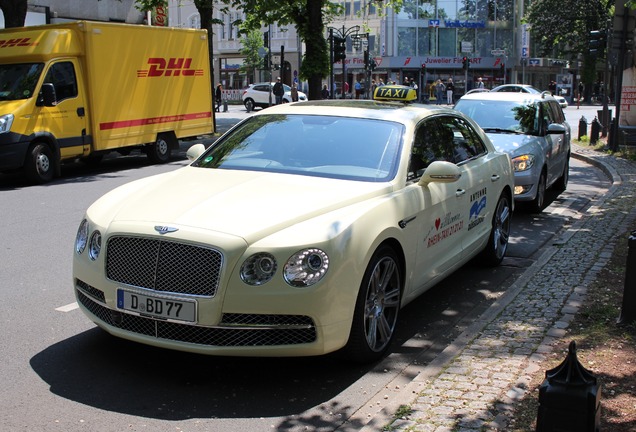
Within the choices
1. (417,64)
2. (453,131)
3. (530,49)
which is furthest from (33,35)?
(530,49)

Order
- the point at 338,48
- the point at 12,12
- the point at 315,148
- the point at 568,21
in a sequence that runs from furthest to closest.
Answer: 1. the point at 568,21
2. the point at 338,48
3. the point at 12,12
4. the point at 315,148

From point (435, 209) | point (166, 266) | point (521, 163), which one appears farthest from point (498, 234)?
point (166, 266)

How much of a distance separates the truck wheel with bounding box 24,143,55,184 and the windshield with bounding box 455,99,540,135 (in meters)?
7.70

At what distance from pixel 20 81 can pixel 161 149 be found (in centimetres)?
438

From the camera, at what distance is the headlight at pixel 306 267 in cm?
437

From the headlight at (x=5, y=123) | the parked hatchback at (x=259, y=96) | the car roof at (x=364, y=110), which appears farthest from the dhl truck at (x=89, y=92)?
the parked hatchback at (x=259, y=96)

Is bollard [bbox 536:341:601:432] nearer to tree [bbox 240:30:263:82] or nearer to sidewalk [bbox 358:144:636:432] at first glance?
sidewalk [bbox 358:144:636:432]

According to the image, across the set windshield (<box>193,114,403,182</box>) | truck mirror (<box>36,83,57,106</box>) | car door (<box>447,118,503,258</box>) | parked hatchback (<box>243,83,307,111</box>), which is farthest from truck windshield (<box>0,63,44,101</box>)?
parked hatchback (<box>243,83,307,111</box>)

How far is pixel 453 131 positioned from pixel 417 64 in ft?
225

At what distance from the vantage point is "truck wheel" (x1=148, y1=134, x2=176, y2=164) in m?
17.8

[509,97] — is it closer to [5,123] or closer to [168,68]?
[168,68]

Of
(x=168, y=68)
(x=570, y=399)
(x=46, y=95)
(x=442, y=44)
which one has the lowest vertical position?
(x=570, y=399)

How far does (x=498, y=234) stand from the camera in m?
7.76

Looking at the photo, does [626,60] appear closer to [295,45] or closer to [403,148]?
[403,148]
